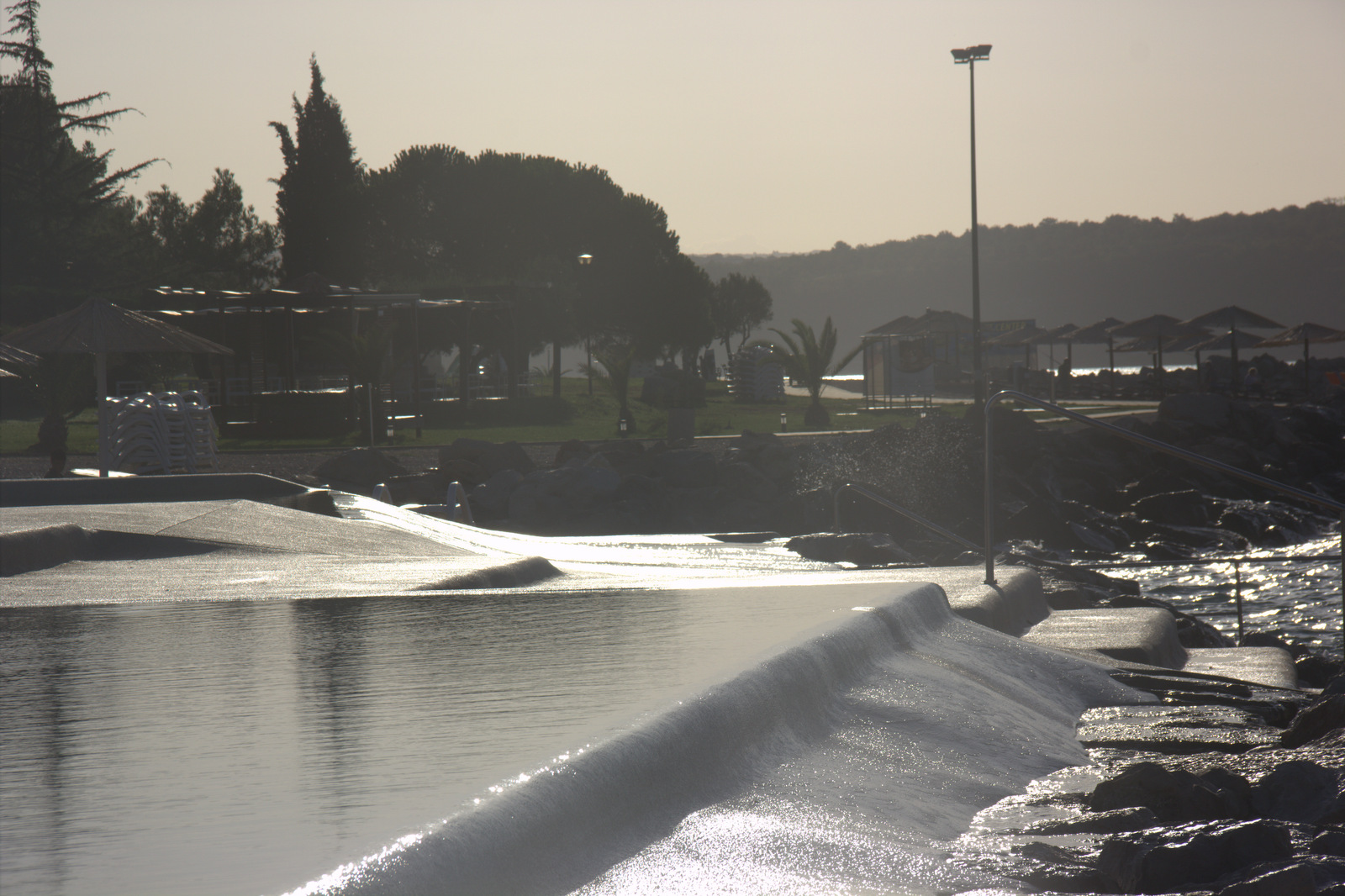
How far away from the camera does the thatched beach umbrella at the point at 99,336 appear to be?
12.4 m

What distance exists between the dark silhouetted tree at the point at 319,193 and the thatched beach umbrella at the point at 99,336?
36363 mm

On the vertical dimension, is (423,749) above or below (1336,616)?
above

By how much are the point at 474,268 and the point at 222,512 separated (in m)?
44.3

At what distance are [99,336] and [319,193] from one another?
37903 mm

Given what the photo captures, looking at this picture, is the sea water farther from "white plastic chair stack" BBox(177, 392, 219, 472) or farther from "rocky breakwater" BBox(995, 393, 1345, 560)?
"rocky breakwater" BBox(995, 393, 1345, 560)

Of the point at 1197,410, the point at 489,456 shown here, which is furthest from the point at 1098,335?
the point at 489,456

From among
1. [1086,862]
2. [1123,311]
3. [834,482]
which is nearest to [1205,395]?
[834,482]

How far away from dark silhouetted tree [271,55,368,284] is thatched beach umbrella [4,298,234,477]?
36.4 m

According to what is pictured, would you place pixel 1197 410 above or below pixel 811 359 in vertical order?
below

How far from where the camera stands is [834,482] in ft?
54.7

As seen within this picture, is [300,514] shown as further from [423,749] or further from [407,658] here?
[423,749]

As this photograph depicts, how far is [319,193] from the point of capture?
158 ft

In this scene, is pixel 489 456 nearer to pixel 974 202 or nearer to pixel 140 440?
pixel 140 440

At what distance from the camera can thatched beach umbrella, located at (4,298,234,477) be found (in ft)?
40.7
